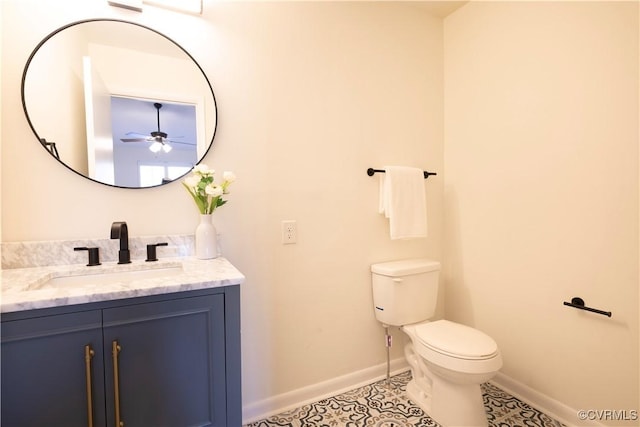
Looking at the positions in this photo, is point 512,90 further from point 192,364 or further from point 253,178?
point 192,364

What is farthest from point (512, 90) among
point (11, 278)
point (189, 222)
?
point (11, 278)

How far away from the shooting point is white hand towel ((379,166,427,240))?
1.78 metres

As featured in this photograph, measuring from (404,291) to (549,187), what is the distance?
0.92 metres

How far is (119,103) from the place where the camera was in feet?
4.24

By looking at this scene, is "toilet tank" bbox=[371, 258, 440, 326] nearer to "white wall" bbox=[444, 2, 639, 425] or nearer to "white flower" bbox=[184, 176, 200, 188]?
"white wall" bbox=[444, 2, 639, 425]

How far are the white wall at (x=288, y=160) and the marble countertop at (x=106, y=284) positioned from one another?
17 cm

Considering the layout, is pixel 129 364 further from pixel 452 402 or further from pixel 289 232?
pixel 452 402

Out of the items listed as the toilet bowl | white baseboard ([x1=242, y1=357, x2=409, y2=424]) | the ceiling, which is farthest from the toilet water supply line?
the ceiling

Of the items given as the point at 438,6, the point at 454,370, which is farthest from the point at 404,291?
the point at 438,6

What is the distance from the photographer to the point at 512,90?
67.1 inches

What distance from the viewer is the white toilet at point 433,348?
1361 mm

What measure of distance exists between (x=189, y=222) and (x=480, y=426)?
1677 millimetres

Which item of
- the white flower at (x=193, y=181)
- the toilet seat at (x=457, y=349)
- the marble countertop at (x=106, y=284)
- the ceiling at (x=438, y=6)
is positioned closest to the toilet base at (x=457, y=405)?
the toilet seat at (x=457, y=349)

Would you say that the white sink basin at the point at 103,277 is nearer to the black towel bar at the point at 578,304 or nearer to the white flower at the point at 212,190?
the white flower at the point at 212,190
